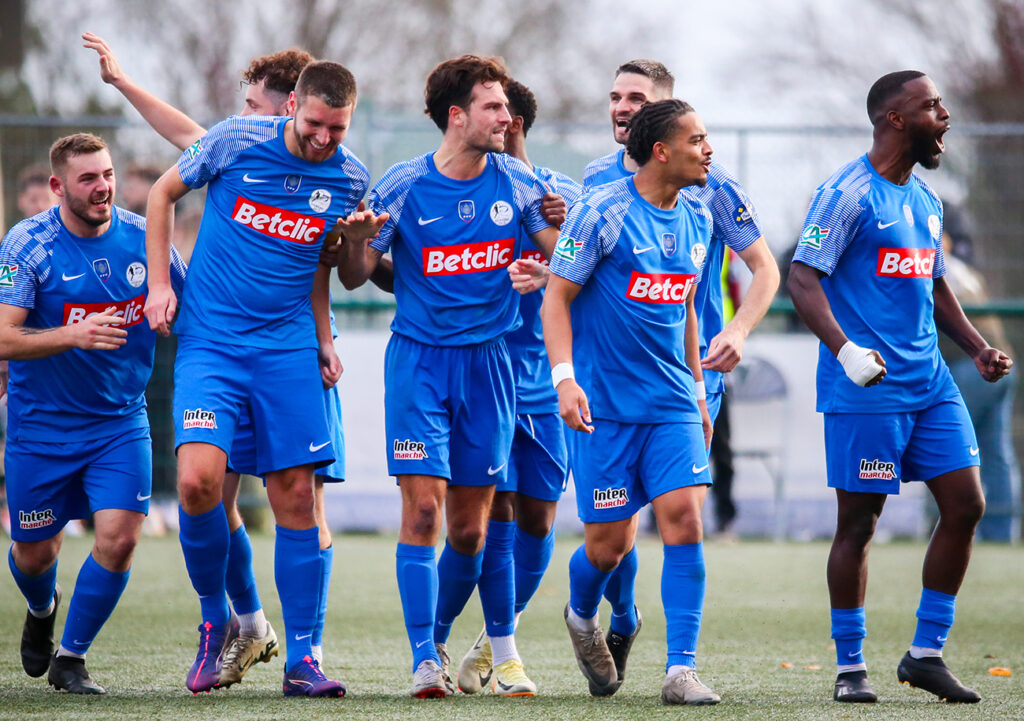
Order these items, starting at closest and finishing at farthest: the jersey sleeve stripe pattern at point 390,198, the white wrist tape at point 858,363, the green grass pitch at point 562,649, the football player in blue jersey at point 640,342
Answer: the green grass pitch at point 562,649
the white wrist tape at point 858,363
the football player in blue jersey at point 640,342
the jersey sleeve stripe pattern at point 390,198

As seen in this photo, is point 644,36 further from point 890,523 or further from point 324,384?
point 324,384

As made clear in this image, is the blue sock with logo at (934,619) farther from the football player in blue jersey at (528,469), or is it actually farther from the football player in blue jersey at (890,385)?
the football player in blue jersey at (528,469)

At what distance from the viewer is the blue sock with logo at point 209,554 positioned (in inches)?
207

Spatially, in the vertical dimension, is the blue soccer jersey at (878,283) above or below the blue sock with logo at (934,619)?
above

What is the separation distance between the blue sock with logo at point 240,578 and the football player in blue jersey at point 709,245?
149 cm

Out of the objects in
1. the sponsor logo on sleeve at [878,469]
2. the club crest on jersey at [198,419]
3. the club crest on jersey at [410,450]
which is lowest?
the sponsor logo on sleeve at [878,469]

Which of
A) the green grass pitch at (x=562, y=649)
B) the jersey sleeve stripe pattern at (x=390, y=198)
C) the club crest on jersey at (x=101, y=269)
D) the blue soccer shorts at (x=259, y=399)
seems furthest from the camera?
the club crest on jersey at (x=101, y=269)

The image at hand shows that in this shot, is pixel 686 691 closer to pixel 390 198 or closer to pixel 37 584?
pixel 390 198

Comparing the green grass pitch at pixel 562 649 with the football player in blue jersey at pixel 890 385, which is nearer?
the green grass pitch at pixel 562 649

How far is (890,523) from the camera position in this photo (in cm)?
1227

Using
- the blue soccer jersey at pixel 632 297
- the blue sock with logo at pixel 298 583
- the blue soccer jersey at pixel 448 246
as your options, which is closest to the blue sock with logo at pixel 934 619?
the blue soccer jersey at pixel 632 297

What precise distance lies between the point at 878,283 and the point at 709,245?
752 mm

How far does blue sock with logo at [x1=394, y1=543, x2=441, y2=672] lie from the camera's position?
5.23m

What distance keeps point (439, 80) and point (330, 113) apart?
57cm
